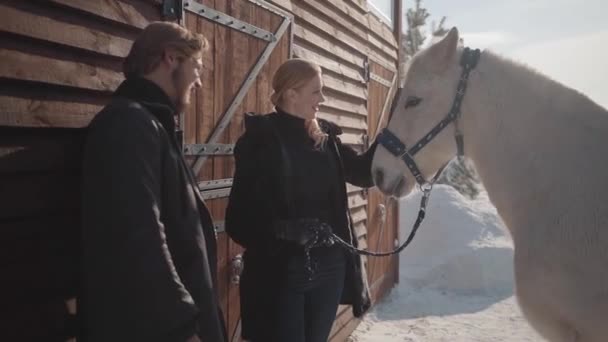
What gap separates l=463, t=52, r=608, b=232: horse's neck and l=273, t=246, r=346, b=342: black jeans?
2.74 feet

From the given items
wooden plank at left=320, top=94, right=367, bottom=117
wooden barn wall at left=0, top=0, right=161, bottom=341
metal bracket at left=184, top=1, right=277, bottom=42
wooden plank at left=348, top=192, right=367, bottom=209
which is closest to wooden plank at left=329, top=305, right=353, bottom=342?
wooden plank at left=348, top=192, right=367, bottom=209

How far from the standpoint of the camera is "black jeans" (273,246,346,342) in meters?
1.95

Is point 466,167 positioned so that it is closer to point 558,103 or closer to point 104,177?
point 558,103

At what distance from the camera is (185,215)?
1.28 meters

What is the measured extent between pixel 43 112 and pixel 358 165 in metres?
1.57

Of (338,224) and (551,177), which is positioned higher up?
(551,177)

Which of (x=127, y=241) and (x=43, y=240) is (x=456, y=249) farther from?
(x=127, y=241)

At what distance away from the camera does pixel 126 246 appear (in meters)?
1.10

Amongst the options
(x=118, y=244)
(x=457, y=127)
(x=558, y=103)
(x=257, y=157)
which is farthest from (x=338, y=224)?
(x=118, y=244)

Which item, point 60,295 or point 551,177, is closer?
point 60,295

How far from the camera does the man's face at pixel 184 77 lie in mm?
1392

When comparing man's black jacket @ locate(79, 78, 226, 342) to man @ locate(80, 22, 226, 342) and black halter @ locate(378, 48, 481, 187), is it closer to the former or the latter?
man @ locate(80, 22, 226, 342)

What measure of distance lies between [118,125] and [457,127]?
1669 millimetres

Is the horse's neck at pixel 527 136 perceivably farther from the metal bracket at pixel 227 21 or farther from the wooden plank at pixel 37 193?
the wooden plank at pixel 37 193
